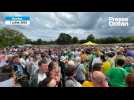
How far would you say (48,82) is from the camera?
7.63m

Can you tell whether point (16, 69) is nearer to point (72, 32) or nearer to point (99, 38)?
point (72, 32)

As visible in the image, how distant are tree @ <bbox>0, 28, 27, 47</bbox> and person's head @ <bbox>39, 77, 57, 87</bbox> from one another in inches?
42.2

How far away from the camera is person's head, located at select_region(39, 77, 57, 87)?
762 cm

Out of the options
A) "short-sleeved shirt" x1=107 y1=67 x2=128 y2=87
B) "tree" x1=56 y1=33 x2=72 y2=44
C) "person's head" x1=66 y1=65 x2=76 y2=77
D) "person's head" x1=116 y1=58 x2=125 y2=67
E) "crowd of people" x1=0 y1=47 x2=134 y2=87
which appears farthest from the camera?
"tree" x1=56 y1=33 x2=72 y2=44

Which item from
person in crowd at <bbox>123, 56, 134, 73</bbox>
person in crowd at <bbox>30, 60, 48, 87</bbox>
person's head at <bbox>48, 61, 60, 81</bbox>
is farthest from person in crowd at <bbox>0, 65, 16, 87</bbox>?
person in crowd at <bbox>123, 56, 134, 73</bbox>

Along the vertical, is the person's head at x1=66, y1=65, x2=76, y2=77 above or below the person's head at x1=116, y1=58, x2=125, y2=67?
below

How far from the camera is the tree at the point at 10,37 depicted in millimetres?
7734

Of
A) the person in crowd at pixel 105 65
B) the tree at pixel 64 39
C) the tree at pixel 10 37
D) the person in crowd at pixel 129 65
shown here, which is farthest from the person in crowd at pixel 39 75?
the person in crowd at pixel 129 65

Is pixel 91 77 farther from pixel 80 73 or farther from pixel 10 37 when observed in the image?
pixel 10 37

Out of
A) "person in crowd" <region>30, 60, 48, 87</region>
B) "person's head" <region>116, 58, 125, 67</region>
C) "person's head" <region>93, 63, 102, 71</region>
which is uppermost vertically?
"person's head" <region>116, 58, 125, 67</region>

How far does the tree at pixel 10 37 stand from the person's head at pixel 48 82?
107cm

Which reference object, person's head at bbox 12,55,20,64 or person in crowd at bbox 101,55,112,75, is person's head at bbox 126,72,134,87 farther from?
person's head at bbox 12,55,20,64
